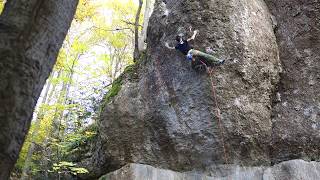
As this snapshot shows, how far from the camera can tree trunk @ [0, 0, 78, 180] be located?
1.89 m

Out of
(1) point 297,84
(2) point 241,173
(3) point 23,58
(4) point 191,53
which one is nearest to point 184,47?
(4) point 191,53

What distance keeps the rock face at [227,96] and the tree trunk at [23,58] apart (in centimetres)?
673

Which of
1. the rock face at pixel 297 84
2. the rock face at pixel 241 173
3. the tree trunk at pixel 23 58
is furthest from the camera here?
the rock face at pixel 297 84

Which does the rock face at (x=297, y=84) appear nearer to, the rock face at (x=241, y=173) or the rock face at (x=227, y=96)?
the rock face at (x=227, y=96)

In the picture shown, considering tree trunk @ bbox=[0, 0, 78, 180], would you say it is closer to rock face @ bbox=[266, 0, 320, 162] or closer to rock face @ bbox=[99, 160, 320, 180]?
rock face @ bbox=[99, 160, 320, 180]

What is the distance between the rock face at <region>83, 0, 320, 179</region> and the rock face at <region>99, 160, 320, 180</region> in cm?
23

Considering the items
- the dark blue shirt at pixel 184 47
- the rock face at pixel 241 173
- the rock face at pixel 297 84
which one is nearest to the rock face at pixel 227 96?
the rock face at pixel 297 84

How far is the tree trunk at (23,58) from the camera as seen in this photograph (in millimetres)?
1890

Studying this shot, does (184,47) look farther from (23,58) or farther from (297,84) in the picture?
(23,58)

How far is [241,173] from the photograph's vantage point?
826 centimetres

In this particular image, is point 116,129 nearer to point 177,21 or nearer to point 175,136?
point 175,136

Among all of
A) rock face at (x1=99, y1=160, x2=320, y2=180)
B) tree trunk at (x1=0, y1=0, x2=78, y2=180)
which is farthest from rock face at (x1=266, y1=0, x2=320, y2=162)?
tree trunk at (x1=0, y1=0, x2=78, y2=180)

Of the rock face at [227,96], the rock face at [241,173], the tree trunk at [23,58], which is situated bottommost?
the tree trunk at [23,58]

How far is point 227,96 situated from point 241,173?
179 centimetres
